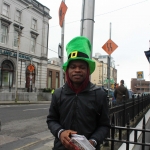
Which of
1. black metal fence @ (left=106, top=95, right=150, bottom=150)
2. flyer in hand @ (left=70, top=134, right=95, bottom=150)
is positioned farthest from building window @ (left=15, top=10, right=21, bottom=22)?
flyer in hand @ (left=70, top=134, right=95, bottom=150)

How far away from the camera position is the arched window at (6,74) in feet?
82.0

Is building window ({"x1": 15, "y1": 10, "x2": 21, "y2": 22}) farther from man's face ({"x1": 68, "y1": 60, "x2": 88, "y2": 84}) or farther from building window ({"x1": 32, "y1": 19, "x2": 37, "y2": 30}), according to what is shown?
man's face ({"x1": 68, "y1": 60, "x2": 88, "y2": 84})

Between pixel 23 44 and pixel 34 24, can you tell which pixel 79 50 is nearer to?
pixel 23 44

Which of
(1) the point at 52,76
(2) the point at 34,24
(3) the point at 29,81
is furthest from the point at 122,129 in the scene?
(1) the point at 52,76

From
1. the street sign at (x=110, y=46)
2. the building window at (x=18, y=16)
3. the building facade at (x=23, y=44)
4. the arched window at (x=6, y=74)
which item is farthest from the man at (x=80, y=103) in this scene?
the building window at (x=18, y=16)

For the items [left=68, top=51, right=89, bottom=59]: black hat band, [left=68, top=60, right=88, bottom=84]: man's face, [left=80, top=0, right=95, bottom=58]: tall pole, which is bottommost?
[left=68, top=60, right=88, bottom=84]: man's face

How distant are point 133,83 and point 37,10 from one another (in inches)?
3622

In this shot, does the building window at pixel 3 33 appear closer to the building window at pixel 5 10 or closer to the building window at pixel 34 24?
the building window at pixel 5 10

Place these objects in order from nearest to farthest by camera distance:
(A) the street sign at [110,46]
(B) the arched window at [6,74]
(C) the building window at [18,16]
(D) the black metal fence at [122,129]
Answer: (D) the black metal fence at [122,129], (A) the street sign at [110,46], (B) the arched window at [6,74], (C) the building window at [18,16]

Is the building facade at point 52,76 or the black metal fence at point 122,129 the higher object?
the building facade at point 52,76

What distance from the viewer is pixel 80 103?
1.92 m

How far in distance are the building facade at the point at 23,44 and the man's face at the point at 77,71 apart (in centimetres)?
2033

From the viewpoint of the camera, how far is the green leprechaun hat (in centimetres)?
194

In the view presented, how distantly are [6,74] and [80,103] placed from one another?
25.2 meters
